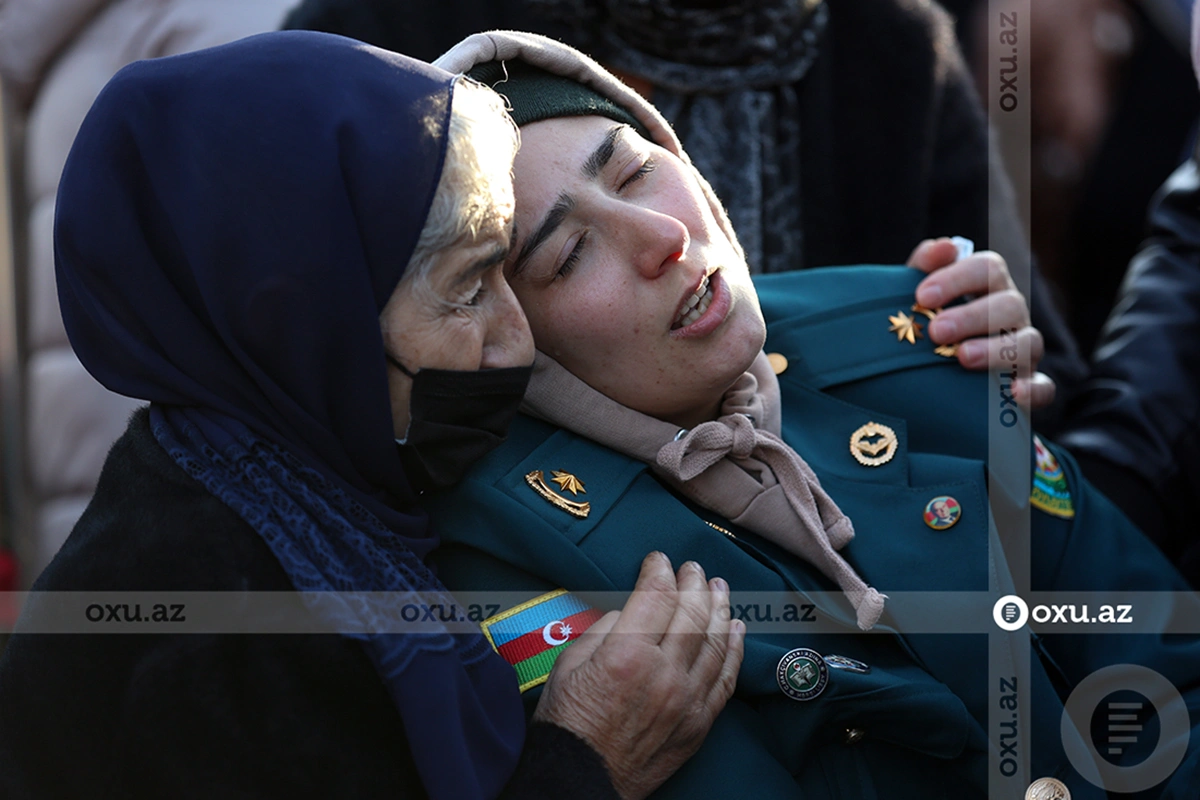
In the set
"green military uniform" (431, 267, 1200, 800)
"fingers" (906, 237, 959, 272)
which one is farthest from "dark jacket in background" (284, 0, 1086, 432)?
"green military uniform" (431, 267, 1200, 800)

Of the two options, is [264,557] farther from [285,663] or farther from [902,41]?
[902,41]

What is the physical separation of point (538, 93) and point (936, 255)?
0.92 meters

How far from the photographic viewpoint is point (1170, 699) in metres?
1.97

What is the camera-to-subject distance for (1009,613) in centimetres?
188

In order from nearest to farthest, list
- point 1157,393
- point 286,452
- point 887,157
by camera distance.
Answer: point 286,452, point 1157,393, point 887,157

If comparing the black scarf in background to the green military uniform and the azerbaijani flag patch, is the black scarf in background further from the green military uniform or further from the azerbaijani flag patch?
the azerbaijani flag patch

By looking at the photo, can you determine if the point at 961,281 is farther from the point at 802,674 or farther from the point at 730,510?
the point at 802,674

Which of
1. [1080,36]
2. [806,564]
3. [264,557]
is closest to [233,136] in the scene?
[264,557]

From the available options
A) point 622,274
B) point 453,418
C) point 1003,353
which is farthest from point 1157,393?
point 453,418

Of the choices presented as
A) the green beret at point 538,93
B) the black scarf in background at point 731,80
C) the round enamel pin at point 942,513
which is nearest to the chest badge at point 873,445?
the round enamel pin at point 942,513

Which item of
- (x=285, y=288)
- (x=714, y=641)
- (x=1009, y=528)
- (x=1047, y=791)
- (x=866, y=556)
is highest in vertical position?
(x=285, y=288)

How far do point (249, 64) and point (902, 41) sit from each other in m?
1.93

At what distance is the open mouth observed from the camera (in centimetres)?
179

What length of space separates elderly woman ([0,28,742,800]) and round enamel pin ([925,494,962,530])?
0.57 m
